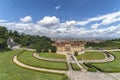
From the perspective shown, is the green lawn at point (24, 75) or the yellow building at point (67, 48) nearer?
the green lawn at point (24, 75)

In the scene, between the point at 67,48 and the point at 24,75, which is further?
the point at 67,48

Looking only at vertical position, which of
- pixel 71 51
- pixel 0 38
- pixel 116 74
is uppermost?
pixel 0 38

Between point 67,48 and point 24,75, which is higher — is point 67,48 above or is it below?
above

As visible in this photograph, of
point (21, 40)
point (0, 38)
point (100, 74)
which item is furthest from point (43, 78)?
point (21, 40)

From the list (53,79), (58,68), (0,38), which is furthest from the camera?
(0,38)

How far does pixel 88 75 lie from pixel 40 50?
110 ft

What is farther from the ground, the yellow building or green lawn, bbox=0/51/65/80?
the yellow building

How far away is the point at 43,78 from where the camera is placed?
2947cm

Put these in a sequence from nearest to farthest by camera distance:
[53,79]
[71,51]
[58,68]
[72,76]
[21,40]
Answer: [53,79]
[72,76]
[58,68]
[71,51]
[21,40]

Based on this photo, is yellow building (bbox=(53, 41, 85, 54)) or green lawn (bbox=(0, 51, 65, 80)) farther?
yellow building (bbox=(53, 41, 85, 54))

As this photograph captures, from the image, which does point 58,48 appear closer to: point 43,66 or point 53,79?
point 43,66

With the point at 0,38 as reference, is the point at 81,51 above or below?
below

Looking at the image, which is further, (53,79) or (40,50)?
(40,50)

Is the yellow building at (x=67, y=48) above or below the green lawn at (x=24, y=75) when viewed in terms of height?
above
